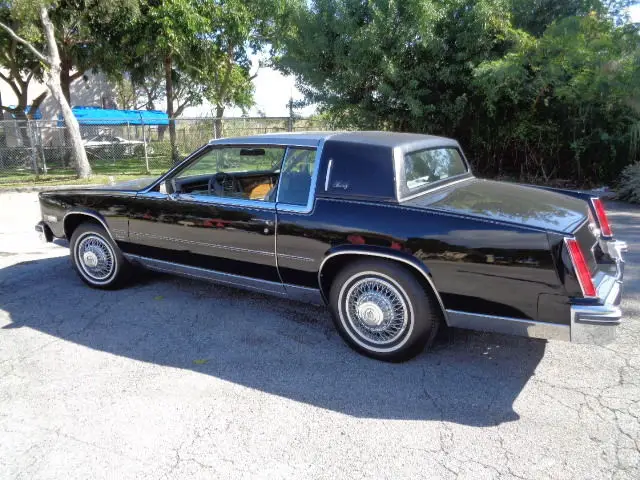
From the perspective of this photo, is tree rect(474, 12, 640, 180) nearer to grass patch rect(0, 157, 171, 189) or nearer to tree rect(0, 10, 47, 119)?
grass patch rect(0, 157, 171, 189)

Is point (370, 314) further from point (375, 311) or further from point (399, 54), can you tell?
point (399, 54)

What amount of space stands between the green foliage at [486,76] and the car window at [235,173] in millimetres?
7446

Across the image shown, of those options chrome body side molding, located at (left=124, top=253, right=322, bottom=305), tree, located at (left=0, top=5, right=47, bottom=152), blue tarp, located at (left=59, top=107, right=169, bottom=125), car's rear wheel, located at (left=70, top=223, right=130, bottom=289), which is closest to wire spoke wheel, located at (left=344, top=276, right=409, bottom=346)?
chrome body side molding, located at (left=124, top=253, right=322, bottom=305)

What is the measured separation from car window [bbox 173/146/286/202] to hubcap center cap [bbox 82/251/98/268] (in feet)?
3.71

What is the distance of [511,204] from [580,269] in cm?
75

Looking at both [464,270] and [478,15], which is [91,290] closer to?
[464,270]

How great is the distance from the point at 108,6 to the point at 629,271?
53.1 ft

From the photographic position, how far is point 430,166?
4.07 meters

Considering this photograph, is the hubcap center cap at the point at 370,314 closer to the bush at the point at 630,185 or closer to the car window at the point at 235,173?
the car window at the point at 235,173

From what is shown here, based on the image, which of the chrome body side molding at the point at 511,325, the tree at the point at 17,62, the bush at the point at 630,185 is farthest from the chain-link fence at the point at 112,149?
the chrome body side molding at the point at 511,325

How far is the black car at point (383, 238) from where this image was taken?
2.97 metres

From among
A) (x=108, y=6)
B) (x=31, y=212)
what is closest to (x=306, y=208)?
(x=31, y=212)

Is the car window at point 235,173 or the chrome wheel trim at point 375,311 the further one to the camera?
the car window at point 235,173

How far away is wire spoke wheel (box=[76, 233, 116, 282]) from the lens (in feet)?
16.5
